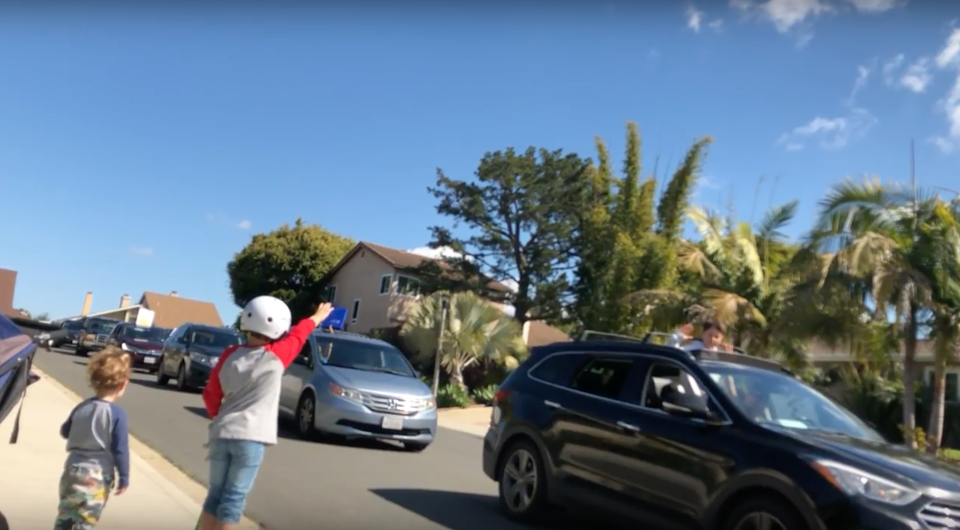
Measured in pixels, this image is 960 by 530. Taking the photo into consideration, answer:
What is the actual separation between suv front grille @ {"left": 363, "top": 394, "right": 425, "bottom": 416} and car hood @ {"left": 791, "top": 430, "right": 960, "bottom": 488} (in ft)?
24.2

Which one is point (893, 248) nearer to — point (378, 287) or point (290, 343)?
point (290, 343)

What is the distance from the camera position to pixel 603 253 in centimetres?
3494

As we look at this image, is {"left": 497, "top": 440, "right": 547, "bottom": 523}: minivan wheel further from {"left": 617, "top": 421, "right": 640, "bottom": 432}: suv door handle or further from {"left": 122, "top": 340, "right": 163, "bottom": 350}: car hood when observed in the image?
{"left": 122, "top": 340, "right": 163, "bottom": 350}: car hood

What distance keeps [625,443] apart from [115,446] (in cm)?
384

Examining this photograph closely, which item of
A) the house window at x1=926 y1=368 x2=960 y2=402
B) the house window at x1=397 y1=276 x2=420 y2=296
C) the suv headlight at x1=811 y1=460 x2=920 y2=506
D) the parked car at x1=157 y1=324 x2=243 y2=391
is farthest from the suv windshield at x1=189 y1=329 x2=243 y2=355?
the house window at x1=926 y1=368 x2=960 y2=402

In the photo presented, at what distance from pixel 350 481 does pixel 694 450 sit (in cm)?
464

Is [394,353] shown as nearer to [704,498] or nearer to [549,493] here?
[549,493]

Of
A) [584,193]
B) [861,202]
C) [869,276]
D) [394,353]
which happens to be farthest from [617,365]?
[584,193]

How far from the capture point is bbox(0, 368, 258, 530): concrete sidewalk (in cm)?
685

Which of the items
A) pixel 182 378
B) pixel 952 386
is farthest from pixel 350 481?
pixel 952 386

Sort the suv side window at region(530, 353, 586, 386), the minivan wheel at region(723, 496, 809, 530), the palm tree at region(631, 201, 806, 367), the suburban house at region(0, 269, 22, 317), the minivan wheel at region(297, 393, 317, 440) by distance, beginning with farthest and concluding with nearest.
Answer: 1. the suburban house at region(0, 269, 22, 317)
2. the palm tree at region(631, 201, 806, 367)
3. the minivan wheel at region(297, 393, 317, 440)
4. the suv side window at region(530, 353, 586, 386)
5. the minivan wheel at region(723, 496, 809, 530)

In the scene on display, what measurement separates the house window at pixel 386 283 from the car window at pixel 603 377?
3542 cm

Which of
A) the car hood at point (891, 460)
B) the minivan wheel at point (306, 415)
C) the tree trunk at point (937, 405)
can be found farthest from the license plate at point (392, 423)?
the tree trunk at point (937, 405)

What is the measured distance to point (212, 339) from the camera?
22.0 meters
